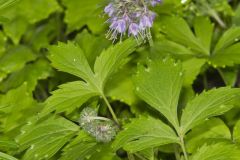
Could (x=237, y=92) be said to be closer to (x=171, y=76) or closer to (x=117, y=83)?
(x=171, y=76)

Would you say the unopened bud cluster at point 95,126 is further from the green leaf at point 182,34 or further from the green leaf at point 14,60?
the green leaf at point 14,60

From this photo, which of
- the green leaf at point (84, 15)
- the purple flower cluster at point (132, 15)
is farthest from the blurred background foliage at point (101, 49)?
the purple flower cluster at point (132, 15)

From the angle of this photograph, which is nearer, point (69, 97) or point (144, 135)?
point (144, 135)

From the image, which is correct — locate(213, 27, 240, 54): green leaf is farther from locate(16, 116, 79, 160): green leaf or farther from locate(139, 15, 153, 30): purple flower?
locate(16, 116, 79, 160): green leaf

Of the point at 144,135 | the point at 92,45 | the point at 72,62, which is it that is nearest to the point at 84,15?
the point at 92,45

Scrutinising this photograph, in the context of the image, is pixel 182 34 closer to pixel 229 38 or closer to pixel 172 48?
pixel 172 48
